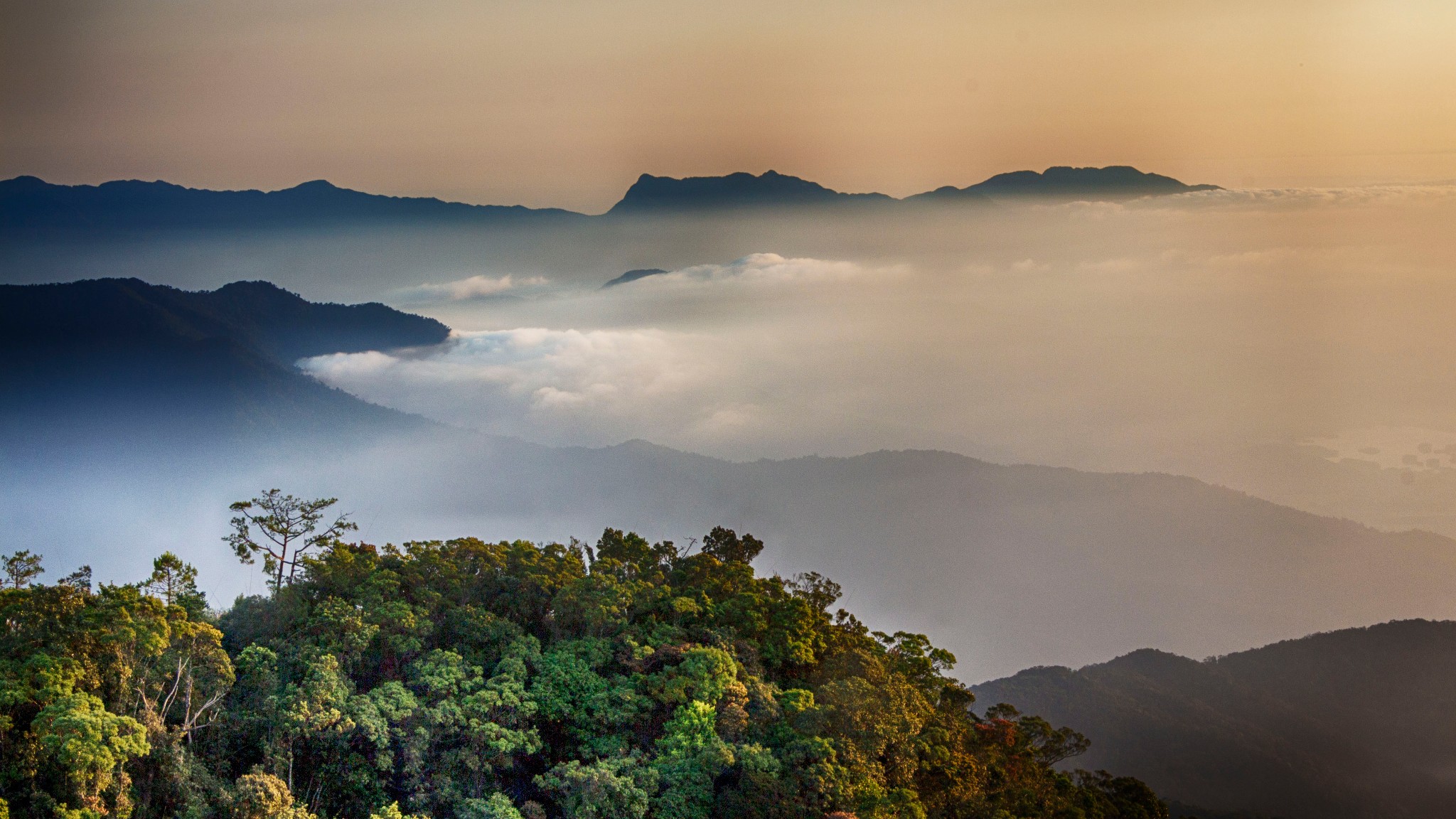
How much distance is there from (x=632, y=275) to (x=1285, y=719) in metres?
89.3

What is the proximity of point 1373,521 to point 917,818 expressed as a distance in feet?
407

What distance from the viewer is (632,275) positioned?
142 metres

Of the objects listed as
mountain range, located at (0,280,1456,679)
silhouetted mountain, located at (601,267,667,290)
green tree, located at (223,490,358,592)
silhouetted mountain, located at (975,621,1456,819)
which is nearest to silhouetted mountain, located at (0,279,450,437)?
mountain range, located at (0,280,1456,679)

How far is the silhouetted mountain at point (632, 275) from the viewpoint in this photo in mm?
140750

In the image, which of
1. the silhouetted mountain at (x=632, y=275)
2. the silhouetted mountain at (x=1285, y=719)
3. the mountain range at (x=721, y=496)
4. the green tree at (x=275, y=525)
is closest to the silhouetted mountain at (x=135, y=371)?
the mountain range at (x=721, y=496)

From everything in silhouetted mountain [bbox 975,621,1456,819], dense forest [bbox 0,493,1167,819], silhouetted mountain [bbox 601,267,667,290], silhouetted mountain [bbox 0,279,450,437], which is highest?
silhouetted mountain [bbox 601,267,667,290]

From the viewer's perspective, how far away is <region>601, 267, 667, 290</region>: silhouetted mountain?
141 metres

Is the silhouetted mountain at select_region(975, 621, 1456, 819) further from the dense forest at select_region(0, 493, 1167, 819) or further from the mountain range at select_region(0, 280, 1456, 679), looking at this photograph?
the dense forest at select_region(0, 493, 1167, 819)

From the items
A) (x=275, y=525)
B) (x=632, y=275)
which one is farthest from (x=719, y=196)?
(x=275, y=525)

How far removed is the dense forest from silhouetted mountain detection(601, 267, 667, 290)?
112779mm

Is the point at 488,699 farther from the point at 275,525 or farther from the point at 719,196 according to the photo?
the point at 719,196

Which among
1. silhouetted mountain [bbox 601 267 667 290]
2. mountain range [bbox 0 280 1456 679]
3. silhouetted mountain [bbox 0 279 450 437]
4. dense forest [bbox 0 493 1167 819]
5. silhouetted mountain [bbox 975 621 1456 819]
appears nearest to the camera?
dense forest [bbox 0 493 1167 819]

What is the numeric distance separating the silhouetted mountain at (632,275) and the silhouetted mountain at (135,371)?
3961 centimetres

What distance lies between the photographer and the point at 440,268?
12912 centimetres
